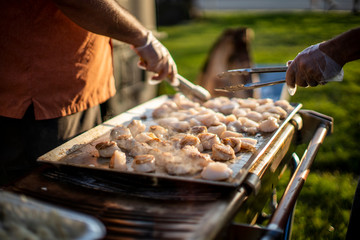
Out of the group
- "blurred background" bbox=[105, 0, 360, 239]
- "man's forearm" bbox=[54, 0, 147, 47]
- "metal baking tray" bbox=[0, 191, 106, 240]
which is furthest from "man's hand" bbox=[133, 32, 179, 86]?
"metal baking tray" bbox=[0, 191, 106, 240]

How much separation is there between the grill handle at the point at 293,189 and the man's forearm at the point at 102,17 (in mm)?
1305

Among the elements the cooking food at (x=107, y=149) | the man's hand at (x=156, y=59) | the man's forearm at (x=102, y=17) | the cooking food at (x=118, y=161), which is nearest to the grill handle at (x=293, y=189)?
the cooking food at (x=118, y=161)

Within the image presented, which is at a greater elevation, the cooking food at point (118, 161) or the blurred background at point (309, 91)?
the cooking food at point (118, 161)

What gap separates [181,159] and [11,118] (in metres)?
1.23

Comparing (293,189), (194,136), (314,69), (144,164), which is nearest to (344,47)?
(314,69)

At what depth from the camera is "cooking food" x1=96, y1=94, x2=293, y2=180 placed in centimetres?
153

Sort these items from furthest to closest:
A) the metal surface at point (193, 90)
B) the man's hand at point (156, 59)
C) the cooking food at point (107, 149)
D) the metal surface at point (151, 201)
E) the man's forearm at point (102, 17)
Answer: the metal surface at point (193, 90) → the man's hand at point (156, 59) → the man's forearm at point (102, 17) → the cooking food at point (107, 149) → the metal surface at point (151, 201)

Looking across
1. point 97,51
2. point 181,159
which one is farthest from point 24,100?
point 181,159

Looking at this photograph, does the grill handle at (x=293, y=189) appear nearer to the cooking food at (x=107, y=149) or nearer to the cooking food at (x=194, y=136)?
the cooking food at (x=194, y=136)

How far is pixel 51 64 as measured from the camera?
2.04m

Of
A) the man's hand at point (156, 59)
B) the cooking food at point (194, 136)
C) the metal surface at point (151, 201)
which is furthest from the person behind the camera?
the man's hand at point (156, 59)

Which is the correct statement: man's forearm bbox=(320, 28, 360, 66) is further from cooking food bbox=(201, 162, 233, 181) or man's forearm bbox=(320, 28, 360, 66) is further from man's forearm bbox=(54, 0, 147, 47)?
man's forearm bbox=(54, 0, 147, 47)

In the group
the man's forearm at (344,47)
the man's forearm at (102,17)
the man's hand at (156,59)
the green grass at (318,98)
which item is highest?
the man's forearm at (102,17)

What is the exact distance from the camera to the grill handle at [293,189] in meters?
1.25
